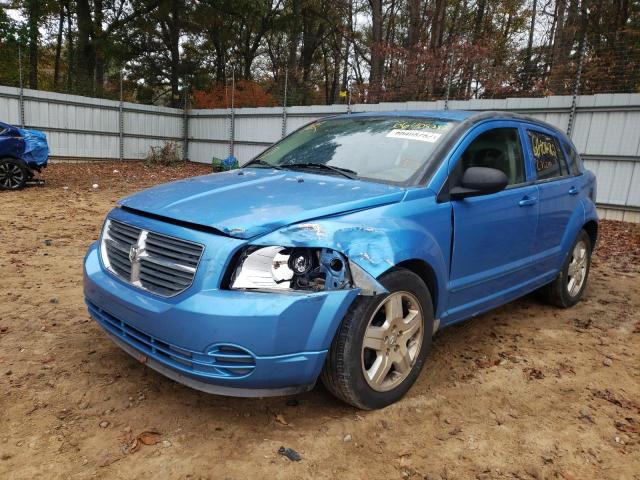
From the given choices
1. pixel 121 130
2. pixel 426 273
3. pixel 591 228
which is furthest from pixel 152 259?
pixel 121 130

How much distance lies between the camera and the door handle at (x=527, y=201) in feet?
11.5

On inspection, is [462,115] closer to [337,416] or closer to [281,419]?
[337,416]

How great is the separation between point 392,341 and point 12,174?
34.9 ft

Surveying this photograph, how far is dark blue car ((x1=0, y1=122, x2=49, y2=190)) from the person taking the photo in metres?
10.0

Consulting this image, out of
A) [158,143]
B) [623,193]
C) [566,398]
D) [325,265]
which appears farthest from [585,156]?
[158,143]

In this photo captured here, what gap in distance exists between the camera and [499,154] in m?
3.50

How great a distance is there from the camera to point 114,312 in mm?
2521

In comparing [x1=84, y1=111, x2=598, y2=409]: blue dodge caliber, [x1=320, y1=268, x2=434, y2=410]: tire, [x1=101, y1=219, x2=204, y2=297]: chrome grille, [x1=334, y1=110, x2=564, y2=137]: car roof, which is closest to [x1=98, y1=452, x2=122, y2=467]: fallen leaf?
[x1=84, y1=111, x2=598, y2=409]: blue dodge caliber

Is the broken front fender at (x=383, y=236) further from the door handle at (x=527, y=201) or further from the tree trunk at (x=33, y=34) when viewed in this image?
the tree trunk at (x=33, y=34)

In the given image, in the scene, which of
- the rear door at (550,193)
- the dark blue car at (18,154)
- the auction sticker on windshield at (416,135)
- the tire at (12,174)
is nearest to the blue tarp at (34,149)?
the dark blue car at (18,154)

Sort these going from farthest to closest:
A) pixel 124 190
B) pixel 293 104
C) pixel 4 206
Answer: pixel 293 104 → pixel 124 190 → pixel 4 206

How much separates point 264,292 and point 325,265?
316 millimetres

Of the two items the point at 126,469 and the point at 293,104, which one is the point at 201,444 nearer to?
the point at 126,469

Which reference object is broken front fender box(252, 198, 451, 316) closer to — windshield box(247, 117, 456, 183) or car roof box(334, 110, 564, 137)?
windshield box(247, 117, 456, 183)
